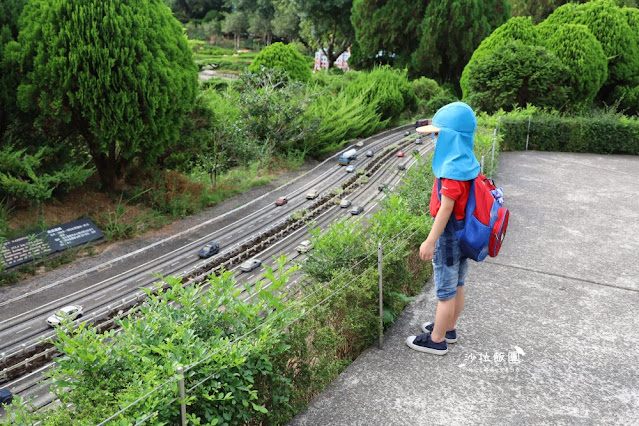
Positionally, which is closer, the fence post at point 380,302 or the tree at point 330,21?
the fence post at point 380,302

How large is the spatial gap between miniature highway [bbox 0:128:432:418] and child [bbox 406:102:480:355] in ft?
4.37

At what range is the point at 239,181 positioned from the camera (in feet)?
43.6

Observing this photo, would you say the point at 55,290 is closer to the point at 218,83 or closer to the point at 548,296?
the point at 548,296

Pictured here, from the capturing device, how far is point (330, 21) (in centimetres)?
3612

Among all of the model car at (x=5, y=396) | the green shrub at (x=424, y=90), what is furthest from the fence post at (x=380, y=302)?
the green shrub at (x=424, y=90)

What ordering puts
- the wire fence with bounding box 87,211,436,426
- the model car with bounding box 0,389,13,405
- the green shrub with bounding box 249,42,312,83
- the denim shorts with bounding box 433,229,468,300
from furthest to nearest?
the green shrub with bounding box 249,42,312,83
the model car with bounding box 0,389,13,405
the denim shorts with bounding box 433,229,468,300
the wire fence with bounding box 87,211,436,426

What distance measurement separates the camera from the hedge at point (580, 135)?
14375mm

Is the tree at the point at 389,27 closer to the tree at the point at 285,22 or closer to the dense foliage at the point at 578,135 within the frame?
the tree at the point at 285,22

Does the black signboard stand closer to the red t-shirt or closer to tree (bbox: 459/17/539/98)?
the red t-shirt

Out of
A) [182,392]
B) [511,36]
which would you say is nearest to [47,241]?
[182,392]

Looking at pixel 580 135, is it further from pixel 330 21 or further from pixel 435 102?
pixel 330 21

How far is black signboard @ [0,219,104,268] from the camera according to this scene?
809cm

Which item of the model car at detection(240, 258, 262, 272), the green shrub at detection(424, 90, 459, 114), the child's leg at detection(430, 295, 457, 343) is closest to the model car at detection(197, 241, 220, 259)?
the model car at detection(240, 258, 262, 272)

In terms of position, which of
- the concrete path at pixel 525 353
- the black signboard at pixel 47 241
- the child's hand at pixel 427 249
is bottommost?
the black signboard at pixel 47 241
